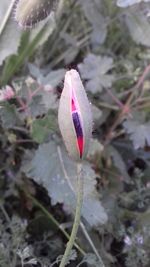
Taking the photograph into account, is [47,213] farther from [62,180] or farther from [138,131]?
[138,131]

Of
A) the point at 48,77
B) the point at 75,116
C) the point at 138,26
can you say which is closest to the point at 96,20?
the point at 138,26

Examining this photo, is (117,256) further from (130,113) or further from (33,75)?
(33,75)

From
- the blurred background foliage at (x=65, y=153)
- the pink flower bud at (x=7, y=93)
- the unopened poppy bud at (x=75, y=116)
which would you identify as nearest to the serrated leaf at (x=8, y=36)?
the blurred background foliage at (x=65, y=153)

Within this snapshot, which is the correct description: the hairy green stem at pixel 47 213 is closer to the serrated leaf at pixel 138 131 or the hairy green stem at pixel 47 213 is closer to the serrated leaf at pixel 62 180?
the serrated leaf at pixel 62 180

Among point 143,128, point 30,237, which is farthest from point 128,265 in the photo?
point 143,128

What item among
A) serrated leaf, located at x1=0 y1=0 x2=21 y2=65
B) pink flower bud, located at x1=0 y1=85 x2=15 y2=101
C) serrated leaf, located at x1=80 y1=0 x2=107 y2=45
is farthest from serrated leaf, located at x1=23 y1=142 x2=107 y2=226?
serrated leaf, located at x1=80 y1=0 x2=107 y2=45

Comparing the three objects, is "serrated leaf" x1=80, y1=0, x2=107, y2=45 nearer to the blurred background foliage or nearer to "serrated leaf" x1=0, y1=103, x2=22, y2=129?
the blurred background foliage
